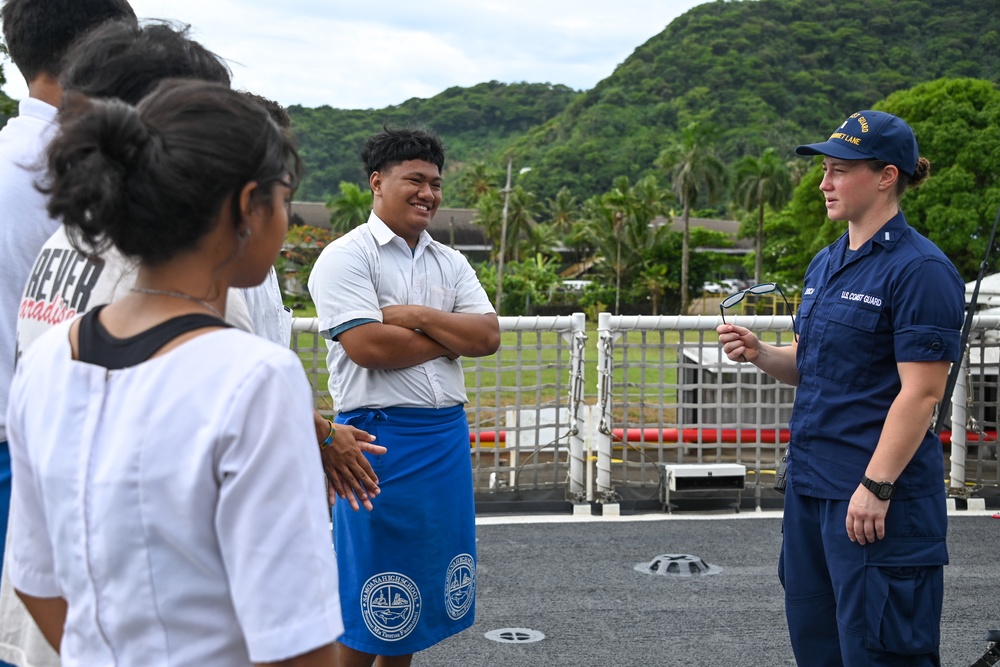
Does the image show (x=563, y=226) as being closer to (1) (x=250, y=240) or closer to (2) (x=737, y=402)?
(2) (x=737, y=402)

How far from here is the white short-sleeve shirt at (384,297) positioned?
9.25ft

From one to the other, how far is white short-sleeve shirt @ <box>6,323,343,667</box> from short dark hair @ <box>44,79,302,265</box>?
0.13 meters

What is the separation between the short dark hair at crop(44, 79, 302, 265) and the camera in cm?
103

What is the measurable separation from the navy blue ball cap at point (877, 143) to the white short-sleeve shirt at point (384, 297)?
1.19 meters

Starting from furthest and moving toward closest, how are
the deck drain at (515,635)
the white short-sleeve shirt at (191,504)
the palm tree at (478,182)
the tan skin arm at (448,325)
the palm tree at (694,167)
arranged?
the palm tree at (478,182), the palm tree at (694,167), the deck drain at (515,635), the tan skin arm at (448,325), the white short-sleeve shirt at (191,504)

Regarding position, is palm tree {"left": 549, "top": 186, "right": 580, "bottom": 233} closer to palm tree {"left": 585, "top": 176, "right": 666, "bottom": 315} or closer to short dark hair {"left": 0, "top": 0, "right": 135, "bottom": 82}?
palm tree {"left": 585, "top": 176, "right": 666, "bottom": 315}

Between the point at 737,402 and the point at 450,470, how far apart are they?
3.20 m

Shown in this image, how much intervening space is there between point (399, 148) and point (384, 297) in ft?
1.50

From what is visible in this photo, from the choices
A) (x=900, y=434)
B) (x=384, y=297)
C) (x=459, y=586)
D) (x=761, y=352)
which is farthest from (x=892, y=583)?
(x=384, y=297)

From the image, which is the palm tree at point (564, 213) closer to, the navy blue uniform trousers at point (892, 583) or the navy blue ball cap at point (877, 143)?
the navy blue ball cap at point (877, 143)

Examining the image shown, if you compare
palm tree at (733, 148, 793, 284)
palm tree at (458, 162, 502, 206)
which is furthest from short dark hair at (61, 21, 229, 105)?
palm tree at (458, 162, 502, 206)

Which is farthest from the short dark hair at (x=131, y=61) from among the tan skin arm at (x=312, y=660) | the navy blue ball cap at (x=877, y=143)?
the navy blue ball cap at (x=877, y=143)

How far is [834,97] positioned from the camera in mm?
89250

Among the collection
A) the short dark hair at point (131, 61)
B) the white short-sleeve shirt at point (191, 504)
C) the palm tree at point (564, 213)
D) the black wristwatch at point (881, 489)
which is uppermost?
the palm tree at point (564, 213)
